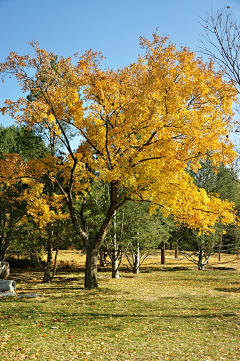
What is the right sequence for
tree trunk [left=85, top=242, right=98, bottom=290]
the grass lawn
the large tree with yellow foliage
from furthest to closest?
tree trunk [left=85, top=242, right=98, bottom=290] → the large tree with yellow foliage → the grass lawn

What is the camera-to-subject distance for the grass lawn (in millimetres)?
4988

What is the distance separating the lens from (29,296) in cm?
984

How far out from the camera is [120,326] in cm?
654

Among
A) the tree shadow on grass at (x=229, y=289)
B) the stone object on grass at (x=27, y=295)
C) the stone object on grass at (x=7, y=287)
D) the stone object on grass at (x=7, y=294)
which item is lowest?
the tree shadow on grass at (x=229, y=289)

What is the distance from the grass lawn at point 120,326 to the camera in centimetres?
499

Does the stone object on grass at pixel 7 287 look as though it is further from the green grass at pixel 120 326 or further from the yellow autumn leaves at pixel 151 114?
the yellow autumn leaves at pixel 151 114

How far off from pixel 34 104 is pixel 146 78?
4.07 metres

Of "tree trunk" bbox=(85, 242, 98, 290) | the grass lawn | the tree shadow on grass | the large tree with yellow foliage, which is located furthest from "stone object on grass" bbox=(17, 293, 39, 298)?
the tree shadow on grass

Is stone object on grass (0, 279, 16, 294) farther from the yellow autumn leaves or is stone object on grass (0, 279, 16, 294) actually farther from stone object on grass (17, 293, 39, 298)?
the yellow autumn leaves

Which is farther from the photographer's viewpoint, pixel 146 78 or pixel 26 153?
pixel 26 153

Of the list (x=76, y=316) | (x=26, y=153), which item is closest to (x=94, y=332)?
(x=76, y=316)

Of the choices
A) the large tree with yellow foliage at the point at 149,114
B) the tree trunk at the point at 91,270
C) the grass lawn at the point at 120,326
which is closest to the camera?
the grass lawn at the point at 120,326

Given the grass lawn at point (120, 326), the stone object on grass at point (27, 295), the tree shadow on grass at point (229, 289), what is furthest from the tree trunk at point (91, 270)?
the tree shadow on grass at point (229, 289)

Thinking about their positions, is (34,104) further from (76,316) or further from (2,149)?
(2,149)
